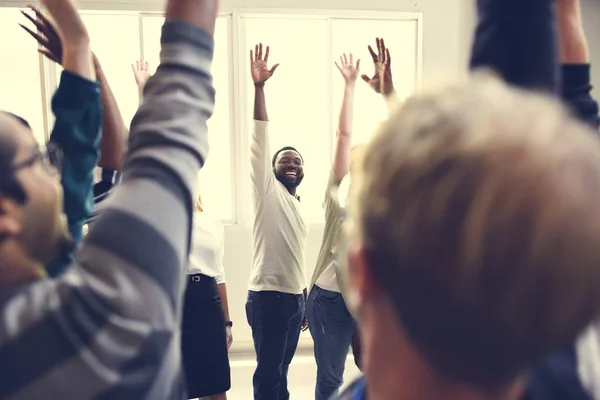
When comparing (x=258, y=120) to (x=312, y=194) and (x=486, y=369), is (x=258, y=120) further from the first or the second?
(x=486, y=369)

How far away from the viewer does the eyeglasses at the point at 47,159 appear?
553 mm

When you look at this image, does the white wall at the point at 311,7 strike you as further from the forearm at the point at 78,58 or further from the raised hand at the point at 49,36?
the forearm at the point at 78,58

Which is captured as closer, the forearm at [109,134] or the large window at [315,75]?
the forearm at [109,134]

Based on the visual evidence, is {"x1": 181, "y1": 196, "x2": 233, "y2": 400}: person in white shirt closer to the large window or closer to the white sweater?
the white sweater

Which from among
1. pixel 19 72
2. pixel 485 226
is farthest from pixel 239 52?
pixel 485 226

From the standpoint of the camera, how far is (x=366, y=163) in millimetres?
419

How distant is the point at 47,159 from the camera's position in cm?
62

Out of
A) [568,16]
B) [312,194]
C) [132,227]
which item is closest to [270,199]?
[312,194]

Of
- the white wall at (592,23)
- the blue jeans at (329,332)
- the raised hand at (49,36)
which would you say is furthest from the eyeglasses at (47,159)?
the white wall at (592,23)

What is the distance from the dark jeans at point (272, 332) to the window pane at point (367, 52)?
1.76m

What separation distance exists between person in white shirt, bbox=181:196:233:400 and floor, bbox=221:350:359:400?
829 millimetres

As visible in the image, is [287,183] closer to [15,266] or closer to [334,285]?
[334,285]

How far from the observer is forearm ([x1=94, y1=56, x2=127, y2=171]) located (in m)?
0.99

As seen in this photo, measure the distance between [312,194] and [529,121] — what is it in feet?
11.6
